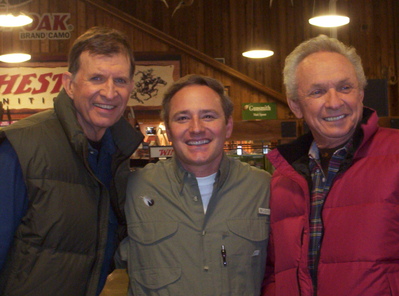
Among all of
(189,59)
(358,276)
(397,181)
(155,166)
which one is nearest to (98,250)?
(155,166)

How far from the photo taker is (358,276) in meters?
1.87

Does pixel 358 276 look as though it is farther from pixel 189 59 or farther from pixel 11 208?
pixel 189 59

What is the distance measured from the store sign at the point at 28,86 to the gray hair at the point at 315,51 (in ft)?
29.6

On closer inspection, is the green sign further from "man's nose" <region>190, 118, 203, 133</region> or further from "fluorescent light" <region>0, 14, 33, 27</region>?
"fluorescent light" <region>0, 14, 33, 27</region>

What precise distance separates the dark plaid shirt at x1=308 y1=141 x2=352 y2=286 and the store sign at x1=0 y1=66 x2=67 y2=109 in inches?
365

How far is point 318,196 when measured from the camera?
6.99ft

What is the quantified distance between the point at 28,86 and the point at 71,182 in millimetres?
9213

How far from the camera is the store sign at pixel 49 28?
36.5ft

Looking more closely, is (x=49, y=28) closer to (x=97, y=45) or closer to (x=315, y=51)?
(x=97, y=45)

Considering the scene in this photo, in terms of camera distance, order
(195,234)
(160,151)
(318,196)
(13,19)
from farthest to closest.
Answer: (13,19)
(160,151)
(195,234)
(318,196)

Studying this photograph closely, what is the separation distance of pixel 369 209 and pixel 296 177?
355mm

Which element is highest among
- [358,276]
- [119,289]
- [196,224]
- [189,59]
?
[189,59]

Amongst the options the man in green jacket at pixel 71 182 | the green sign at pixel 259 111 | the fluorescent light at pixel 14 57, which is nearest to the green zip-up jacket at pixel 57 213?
the man in green jacket at pixel 71 182

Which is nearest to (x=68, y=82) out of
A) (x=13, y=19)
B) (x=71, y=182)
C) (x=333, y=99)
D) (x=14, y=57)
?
(x=71, y=182)
